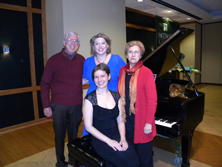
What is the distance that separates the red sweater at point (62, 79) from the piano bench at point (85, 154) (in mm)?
613

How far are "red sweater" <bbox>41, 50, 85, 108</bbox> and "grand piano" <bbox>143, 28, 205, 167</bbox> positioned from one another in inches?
37.7

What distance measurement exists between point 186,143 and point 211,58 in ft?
29.3

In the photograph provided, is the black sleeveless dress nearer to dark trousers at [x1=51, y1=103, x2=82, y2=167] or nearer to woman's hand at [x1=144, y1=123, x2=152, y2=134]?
woman's hand at [x1=144, y1=123, x2=152, y2=134]

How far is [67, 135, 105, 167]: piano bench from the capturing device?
1603 millimetres

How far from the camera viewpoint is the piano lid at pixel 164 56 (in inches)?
Result: 90.7

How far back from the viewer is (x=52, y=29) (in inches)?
167

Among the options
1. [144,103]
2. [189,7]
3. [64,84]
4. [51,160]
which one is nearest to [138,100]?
[144,103]

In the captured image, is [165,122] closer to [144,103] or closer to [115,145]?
[144,103]

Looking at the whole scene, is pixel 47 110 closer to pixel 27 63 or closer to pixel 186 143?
pixel 186 143

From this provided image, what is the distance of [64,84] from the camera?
236 centimetres

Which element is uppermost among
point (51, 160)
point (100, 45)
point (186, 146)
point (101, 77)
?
point (100, 45)

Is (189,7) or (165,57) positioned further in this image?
(189,7)

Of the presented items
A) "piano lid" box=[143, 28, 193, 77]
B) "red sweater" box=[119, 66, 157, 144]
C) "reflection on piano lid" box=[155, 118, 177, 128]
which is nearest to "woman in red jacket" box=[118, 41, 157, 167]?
"red sweater" box=[119, 66, 157, 144]

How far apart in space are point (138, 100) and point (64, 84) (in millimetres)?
1017
